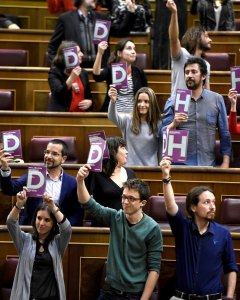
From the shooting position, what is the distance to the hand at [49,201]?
14.5ft

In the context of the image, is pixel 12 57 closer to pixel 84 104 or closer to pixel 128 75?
pixel 84 104

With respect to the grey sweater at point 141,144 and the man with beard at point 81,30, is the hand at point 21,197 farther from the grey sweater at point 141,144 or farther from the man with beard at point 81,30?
the man with beard at point 81,30

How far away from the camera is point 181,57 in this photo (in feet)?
18.8

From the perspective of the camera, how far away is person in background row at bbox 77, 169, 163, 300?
442 cm

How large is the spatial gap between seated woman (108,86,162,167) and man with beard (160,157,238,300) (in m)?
0.97

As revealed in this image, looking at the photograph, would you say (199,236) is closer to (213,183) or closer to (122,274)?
(122,274)

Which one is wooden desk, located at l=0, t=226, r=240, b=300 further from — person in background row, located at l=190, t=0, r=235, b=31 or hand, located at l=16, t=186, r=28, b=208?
person in background row, located at l=190, t=0, r=235, b=31

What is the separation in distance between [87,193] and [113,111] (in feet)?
3.63

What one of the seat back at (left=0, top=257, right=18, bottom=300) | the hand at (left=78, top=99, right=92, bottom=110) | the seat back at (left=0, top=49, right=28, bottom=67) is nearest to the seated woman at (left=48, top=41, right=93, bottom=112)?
the hand at (left=78, top=99, right=92, bottom=110)

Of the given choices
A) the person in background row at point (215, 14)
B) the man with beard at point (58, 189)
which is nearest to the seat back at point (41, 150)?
the man with beard at point (58, 189)

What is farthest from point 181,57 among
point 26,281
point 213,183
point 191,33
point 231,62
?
point 26,281

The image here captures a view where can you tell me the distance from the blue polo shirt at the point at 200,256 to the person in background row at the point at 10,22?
340 cm

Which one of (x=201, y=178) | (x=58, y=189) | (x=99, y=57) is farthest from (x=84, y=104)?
(x=58, y=189)

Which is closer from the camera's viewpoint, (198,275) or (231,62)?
(198,275)
